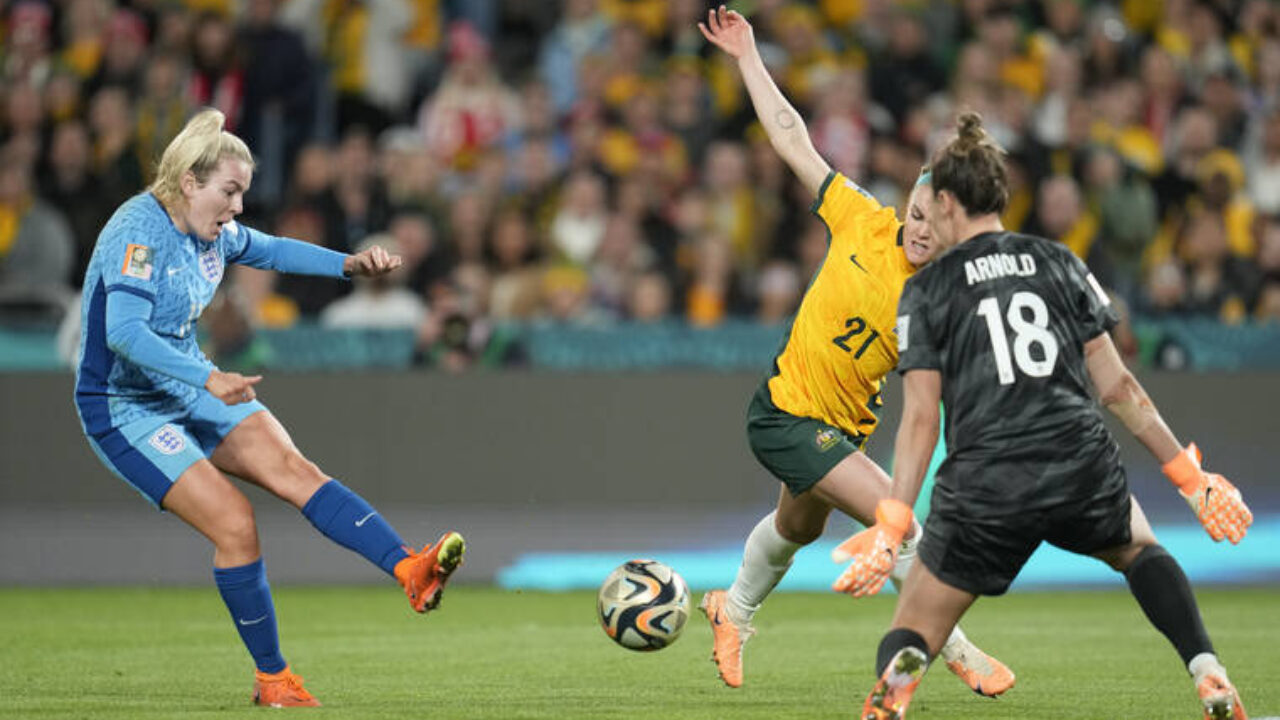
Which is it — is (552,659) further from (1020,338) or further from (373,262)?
(1020,338)

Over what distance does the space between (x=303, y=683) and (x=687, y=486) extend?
531 centimetres

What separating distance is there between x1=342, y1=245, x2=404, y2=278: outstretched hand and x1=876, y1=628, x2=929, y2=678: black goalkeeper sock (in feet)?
8.29

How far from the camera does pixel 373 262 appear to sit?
7.18 metres

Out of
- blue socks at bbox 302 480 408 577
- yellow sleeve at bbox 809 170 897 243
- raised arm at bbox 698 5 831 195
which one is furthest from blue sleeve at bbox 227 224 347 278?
yellow sleeve at bbox 809 170 897 243

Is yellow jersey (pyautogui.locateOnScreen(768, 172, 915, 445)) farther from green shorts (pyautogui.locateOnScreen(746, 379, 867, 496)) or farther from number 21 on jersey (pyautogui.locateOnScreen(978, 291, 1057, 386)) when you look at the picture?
number 21 on jersey (pyautogui.locateOnScreen(978, 291, 1057, 386))

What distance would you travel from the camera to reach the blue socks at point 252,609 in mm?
6906

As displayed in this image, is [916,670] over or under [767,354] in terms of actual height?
over

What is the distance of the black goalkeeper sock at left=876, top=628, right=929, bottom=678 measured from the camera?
5.51 meters

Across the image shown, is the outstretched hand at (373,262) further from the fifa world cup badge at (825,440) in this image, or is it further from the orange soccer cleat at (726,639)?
the orange soccer cleat at (726,639)

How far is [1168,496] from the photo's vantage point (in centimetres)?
1276

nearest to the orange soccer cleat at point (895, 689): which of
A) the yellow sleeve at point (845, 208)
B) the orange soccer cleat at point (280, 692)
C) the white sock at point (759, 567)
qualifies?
the white sock at point (759, 567)

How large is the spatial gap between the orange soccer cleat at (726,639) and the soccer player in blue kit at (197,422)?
4.28 feet

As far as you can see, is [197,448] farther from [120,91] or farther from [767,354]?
[120,91]

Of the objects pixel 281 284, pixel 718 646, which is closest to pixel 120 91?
pixel 281 284
